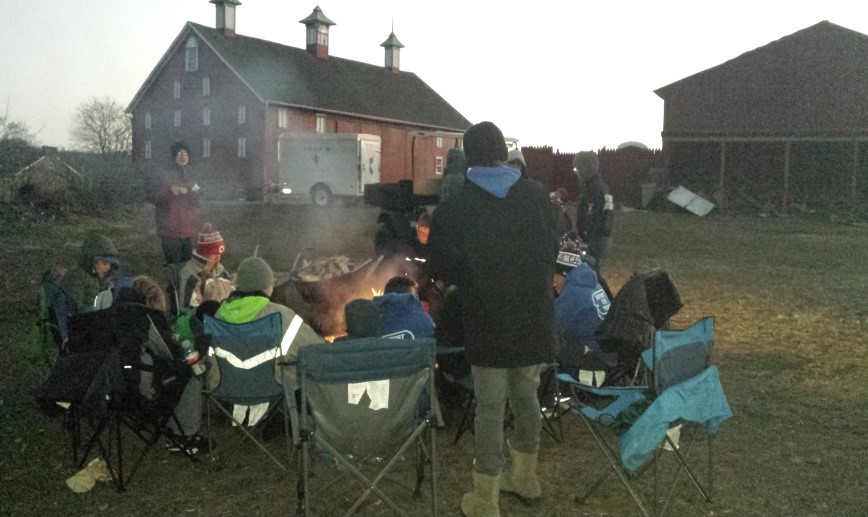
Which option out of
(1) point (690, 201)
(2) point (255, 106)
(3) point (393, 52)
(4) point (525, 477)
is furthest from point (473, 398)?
(3) point (393, 52)

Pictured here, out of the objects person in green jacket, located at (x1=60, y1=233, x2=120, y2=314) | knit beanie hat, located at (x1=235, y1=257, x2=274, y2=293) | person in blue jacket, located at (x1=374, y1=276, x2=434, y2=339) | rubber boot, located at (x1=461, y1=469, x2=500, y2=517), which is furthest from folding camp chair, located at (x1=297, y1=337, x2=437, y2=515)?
person in green jacket, located at (x1=60, y1=233, x2=120, y2=314)

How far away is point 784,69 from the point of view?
26.1m

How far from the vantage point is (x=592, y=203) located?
7020 mm

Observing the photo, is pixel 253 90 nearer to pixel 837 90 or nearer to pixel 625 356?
pixel 837 90

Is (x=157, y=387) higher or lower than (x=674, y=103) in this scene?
lower

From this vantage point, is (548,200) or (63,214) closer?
(548,200)

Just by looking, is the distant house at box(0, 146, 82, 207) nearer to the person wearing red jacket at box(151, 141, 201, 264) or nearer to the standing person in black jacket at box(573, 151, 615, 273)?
the person wearing red jacket at box(151, 141, 201, 264)

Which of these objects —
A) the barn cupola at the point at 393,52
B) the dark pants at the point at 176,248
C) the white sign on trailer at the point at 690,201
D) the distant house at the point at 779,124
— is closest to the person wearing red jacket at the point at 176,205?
the dark pants at the point at 176,248

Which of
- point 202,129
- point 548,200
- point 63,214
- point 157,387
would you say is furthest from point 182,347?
point 202,129

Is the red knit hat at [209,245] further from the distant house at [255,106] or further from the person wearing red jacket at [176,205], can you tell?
the distant house at [255,106]

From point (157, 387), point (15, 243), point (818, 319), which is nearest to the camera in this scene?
point (157, 387)

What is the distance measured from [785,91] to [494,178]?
83.7ft

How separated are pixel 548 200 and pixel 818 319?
19.8ft

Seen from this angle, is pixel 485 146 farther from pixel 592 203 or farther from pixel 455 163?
pixel 592 203
